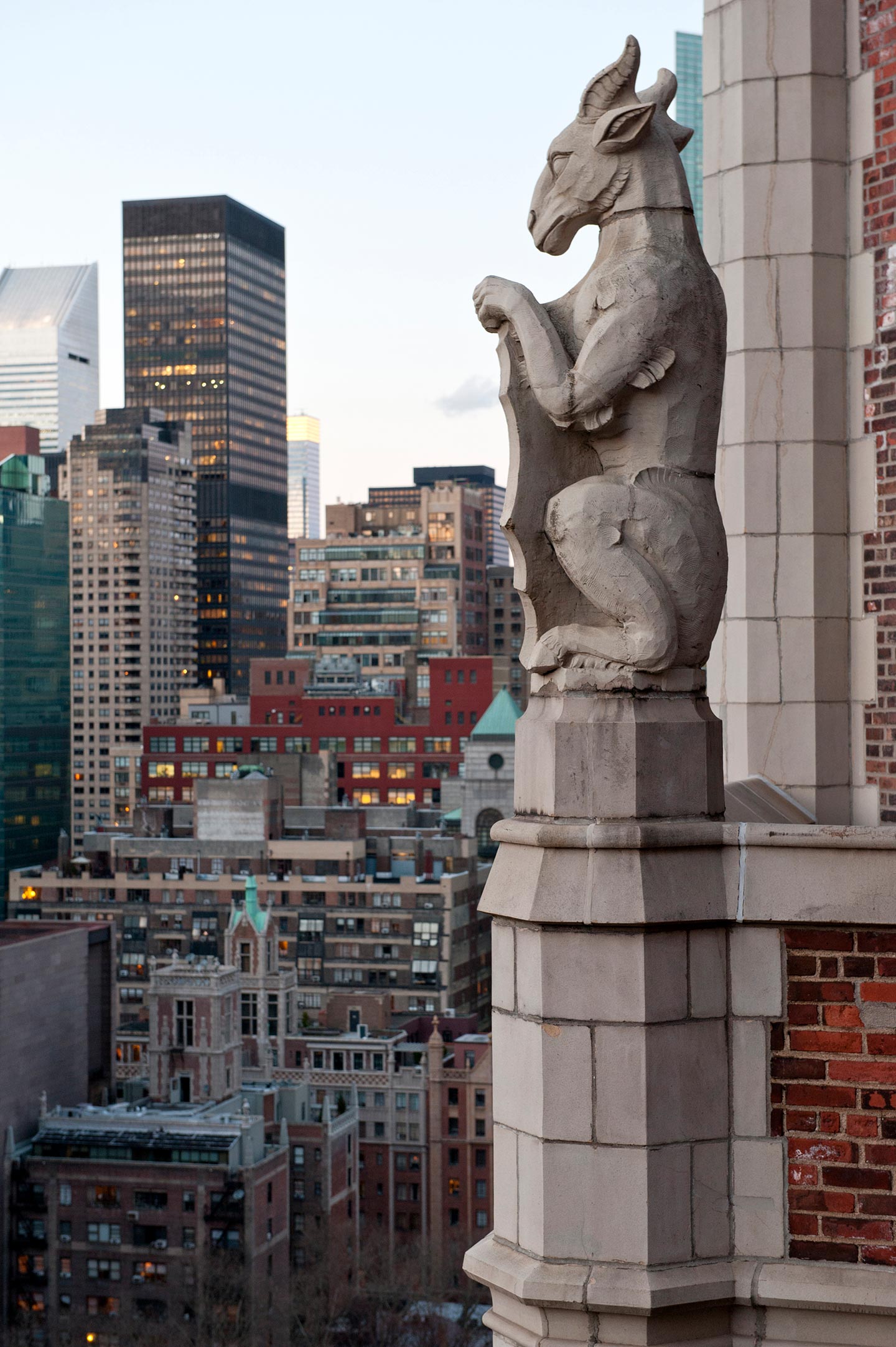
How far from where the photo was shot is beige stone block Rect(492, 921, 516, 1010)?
7395 millimetres

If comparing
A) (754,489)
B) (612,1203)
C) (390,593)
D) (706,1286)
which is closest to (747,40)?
(754,489)

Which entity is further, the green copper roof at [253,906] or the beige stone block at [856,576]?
the green copper roof at [253,906]

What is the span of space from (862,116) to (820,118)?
30 centimetres

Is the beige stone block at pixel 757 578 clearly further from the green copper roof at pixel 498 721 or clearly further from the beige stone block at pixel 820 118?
the green copper roof at pixel 498 721

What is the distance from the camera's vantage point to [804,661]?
1163 centimetres

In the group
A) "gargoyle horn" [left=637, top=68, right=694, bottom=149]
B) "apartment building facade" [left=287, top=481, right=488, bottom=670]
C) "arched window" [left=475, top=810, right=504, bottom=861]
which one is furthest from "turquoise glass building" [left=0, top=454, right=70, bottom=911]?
"gargoyle horn" [left=637, top=68, right=694, bottom=149]

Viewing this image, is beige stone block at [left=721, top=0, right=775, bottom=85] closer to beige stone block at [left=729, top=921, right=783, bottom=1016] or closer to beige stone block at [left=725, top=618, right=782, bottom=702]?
beige stone block at [left=725, top=618, right=782, bottom=702]

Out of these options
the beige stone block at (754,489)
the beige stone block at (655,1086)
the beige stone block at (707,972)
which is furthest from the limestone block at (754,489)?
the beige stone block at (655,1086)

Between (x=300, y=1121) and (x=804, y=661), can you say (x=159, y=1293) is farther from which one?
(x=804, y=661)

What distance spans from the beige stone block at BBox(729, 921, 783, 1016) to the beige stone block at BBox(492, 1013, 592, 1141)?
683mm

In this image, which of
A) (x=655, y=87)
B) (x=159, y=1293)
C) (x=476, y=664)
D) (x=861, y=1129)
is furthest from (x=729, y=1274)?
(x=476, y=664)

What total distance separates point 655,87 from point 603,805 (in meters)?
3.35

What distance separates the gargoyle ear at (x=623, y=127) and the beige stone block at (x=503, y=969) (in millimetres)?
3517

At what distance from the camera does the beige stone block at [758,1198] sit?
7.07 m
